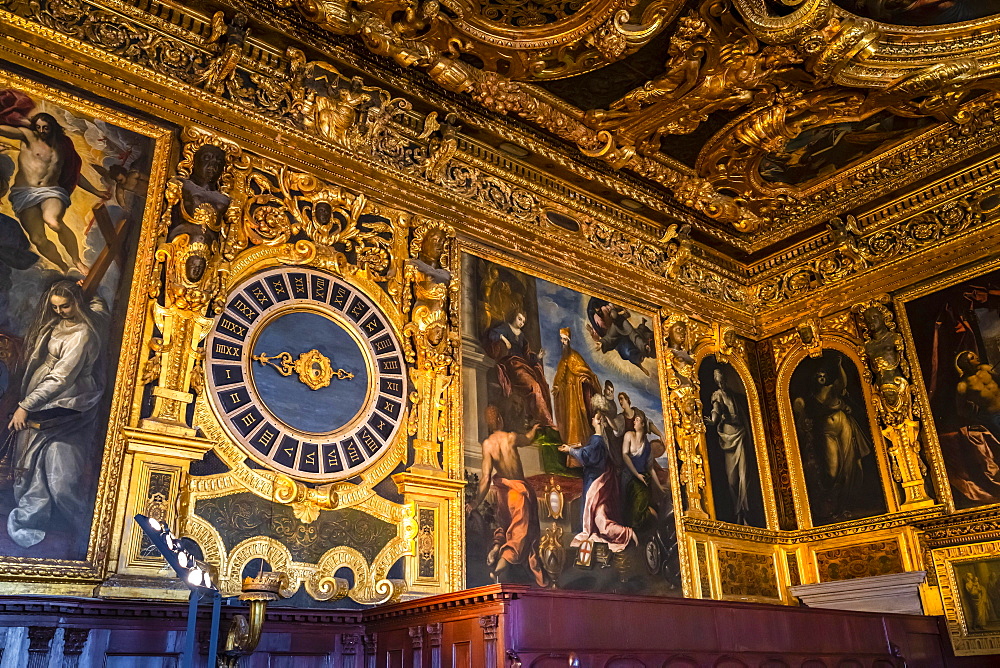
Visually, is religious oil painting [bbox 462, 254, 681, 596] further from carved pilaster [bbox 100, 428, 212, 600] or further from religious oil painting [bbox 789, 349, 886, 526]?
carved pilaster [bbox 100, 428, 212, 600]

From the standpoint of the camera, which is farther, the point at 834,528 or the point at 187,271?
the point at 834,528

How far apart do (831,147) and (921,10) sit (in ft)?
6.94

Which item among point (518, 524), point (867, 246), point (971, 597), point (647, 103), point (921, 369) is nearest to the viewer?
point (518, 524)

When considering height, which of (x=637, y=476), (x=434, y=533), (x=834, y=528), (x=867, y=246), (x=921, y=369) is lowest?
(x=434, y=533)

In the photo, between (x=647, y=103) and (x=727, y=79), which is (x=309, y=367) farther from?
(x=727, y=79)

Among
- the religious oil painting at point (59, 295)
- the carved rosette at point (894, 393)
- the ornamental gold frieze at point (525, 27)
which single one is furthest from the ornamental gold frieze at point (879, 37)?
the religious oil painting at point (59, 295)

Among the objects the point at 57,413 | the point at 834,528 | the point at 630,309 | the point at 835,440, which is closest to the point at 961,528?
the point at 834,528

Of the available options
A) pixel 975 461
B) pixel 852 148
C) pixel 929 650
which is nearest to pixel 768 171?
pixel 852 148

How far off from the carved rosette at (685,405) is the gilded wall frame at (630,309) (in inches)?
4.1

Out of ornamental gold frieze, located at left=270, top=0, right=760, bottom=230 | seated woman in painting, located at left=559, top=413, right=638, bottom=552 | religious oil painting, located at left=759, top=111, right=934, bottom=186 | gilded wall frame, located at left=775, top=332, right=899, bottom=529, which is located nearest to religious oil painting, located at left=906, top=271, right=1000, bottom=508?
gilded wall frame, located at left=775, top=332, right=899, bottom=529

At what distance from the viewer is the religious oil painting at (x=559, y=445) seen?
823 centimetres

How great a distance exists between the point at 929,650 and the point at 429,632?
6.15m

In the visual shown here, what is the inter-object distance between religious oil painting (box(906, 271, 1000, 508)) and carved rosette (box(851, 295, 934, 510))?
0.82ft

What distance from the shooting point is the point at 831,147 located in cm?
1096
